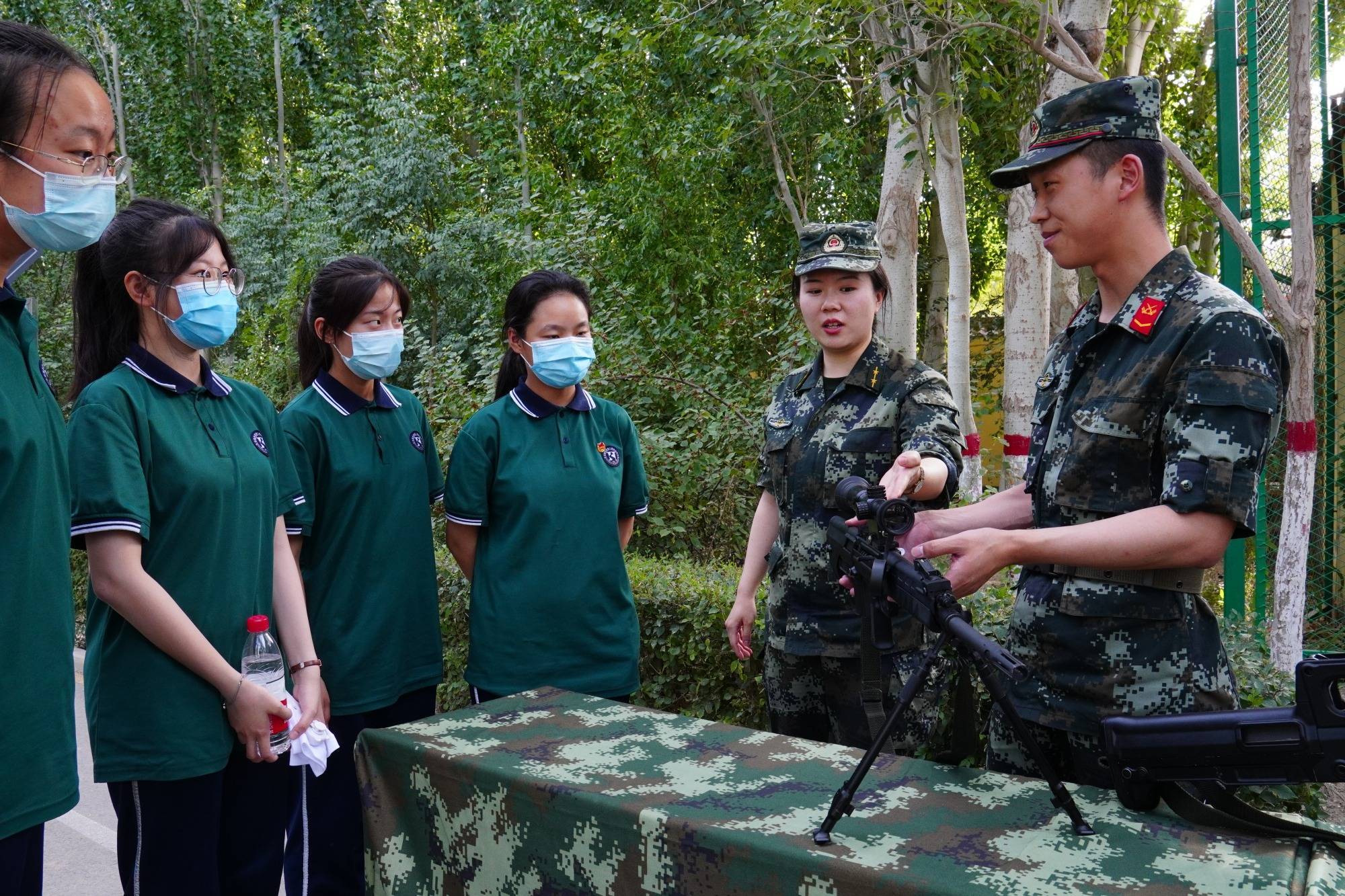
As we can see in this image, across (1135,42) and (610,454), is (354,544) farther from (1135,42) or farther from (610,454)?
(1135,42)

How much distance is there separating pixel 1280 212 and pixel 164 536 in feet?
17.5

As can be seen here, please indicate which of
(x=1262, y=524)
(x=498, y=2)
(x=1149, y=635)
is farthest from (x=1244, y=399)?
(x=498, y=2)

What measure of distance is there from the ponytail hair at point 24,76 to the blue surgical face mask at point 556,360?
1.60 metres

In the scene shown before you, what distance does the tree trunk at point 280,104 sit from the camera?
1948 centimetres

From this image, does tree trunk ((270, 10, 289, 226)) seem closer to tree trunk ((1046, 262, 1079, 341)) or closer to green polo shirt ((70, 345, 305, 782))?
tree trunk ((1046, 262, 1079, 341))

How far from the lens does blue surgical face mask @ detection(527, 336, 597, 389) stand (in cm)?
329

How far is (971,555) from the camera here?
75.8 inches

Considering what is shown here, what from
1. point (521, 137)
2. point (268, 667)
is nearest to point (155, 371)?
point (268, 667)

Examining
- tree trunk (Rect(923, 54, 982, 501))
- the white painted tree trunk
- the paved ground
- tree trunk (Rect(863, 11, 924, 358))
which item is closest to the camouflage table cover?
the paved ground

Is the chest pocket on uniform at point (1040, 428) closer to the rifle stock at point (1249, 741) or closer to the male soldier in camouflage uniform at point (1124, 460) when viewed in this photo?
the male soldier in camouflage uniform at point (1124, 460)

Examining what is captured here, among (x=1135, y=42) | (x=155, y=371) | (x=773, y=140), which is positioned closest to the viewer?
(x=155, y=371)

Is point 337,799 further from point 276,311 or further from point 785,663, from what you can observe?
point 276,311

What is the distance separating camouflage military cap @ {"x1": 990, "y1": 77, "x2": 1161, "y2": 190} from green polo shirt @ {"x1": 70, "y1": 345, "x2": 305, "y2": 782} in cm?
189

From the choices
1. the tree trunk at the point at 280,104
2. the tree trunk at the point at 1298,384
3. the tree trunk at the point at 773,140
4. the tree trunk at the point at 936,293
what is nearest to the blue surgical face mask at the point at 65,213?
the tree trunk at the point at 1298,384
